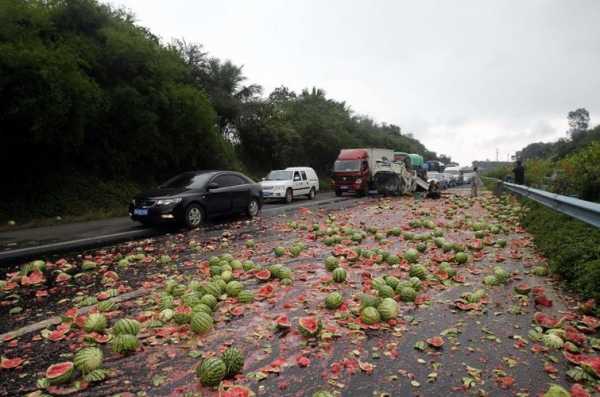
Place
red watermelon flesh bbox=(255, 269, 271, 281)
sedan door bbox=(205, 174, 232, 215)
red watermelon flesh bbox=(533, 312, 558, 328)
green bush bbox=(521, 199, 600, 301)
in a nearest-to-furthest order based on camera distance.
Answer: red watermelon flesh bbox=(533, 312, 558, 328) < green bush bbox=(521, 199, 600, 301) < red watermelon flesh bbox=(255, 269, 271, 281) < sedan door bbox=(205, 174, 232, 215)

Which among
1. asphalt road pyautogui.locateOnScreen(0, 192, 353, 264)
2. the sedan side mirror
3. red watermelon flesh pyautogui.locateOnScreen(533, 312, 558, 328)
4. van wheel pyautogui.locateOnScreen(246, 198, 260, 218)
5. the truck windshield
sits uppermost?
the truck windshield

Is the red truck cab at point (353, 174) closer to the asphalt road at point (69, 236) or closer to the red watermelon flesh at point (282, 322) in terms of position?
the asphalt road at point (69, 236)

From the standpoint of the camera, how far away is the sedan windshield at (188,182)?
12156 millimetres

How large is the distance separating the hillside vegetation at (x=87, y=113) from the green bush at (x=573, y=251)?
14295mm

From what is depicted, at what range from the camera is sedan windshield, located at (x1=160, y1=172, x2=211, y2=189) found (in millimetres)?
12156

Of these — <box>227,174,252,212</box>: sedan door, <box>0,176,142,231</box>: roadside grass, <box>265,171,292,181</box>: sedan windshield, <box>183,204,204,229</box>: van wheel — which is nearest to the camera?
<box>183,204,204,229</box>: van wheel

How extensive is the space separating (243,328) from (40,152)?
48.7ft

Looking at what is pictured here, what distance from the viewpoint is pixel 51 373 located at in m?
3.01

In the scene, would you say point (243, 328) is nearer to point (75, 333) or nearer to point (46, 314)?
point (75, 333)

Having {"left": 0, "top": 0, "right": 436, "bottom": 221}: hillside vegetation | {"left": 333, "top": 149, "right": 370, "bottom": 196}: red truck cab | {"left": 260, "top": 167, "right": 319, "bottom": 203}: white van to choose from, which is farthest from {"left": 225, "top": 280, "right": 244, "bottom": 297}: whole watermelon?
{"left": 333, "top": 149, "right": 370, "bottom": 196}: red truck cab

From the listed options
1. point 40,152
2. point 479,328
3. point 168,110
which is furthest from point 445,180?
point 479,328

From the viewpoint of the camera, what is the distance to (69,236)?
10805 mm

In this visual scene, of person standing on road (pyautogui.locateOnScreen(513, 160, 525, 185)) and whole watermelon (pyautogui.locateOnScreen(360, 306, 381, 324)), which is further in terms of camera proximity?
person standing on road (pyautogui.locateOnScreen(513, 160, 525, 185))

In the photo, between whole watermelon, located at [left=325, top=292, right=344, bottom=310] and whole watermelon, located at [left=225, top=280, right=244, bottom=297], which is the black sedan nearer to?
whole watermelon, located at [left=225, top=280, right=244, bottom=297]
